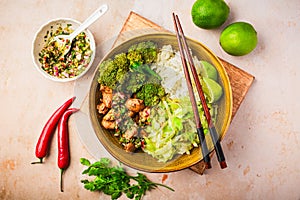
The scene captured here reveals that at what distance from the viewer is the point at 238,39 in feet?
7.64

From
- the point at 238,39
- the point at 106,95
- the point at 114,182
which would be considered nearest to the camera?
the point at 106,95

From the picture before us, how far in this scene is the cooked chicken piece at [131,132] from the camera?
219 cm

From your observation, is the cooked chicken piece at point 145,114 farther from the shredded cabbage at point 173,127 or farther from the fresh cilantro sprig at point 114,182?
the fresh cilantro sprig at point 114,182

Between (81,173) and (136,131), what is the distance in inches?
29.5

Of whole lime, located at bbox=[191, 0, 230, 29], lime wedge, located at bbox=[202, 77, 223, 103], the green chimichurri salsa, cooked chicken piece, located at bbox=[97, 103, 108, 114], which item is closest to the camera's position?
lime wedge, located at bbox=[202, 77, 223, 103]

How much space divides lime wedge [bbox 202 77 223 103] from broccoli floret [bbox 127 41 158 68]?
0.38 m

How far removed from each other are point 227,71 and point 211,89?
1.17 feet

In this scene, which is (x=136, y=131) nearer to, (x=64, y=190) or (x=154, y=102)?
(x=154, y=102)

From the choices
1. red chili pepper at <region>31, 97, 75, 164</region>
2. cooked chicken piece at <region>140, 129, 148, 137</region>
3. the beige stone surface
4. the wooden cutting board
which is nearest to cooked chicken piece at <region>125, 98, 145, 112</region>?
cooked chicken piece at <region>140, 129, 148, 137</region>

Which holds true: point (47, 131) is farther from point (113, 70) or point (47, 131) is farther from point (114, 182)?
point (113, 70)

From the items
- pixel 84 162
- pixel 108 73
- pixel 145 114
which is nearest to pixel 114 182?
pixel 84 162

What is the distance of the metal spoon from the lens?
2529 mm

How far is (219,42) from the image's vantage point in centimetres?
255

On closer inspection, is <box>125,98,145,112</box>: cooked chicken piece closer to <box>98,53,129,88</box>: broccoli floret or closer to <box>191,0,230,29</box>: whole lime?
<box>98,53,129,88</box>: broccoli floret
